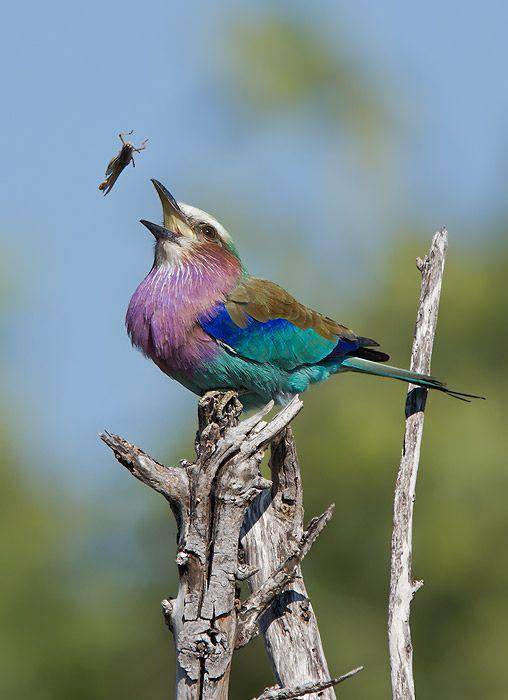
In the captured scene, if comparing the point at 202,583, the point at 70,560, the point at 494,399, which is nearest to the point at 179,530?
the point at 202,583

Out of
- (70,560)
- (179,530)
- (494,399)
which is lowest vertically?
(179,530)

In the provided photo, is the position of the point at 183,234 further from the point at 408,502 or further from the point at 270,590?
the point at 270,590

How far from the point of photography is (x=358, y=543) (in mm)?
12359

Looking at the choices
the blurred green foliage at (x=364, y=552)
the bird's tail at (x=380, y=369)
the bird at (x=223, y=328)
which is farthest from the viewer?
the blurred green foliage at (x=364, y=552)

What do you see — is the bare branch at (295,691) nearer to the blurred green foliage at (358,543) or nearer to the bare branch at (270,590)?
the bare branch at (270,590)

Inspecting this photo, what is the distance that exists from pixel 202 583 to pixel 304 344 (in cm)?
227

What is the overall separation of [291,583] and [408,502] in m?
0.62

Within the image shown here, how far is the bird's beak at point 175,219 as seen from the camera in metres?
6.97

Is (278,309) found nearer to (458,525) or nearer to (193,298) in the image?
(193,298)

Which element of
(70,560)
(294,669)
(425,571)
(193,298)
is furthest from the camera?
(70,560)

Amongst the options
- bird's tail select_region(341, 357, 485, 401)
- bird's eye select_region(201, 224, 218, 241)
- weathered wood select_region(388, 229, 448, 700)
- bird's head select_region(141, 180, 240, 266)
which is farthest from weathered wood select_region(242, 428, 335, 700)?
bird's eye select_region(201, 224, 218, 241)

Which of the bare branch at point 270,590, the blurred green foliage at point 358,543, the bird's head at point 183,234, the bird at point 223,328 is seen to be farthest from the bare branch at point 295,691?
the blurred green foliage at point 358,543

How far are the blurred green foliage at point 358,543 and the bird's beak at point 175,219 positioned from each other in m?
5.35

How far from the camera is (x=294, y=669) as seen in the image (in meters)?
5.52
